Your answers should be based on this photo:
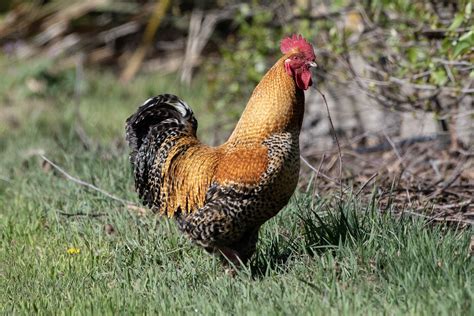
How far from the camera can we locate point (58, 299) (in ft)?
14.8

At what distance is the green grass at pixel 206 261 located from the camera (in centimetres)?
404

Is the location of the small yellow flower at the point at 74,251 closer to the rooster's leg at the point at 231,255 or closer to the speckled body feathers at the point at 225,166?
the speckled body feathers at the point at 225,166

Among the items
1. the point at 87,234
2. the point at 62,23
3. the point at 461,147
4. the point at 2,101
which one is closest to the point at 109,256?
the point at 87,234

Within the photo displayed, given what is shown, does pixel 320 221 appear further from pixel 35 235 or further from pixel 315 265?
pixel 35 235

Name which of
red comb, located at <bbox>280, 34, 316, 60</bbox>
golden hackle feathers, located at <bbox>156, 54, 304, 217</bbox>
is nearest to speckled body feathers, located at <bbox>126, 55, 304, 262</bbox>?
golden hackle feathers, located at <bbox>156, 54, 304, 217</bbox>

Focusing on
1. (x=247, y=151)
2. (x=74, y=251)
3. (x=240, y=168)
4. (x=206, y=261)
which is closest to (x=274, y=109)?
(x=247, y=151)

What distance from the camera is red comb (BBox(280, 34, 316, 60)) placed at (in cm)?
479

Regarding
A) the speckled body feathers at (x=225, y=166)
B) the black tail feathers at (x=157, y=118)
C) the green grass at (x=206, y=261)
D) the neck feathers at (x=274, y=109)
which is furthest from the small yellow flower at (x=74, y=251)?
the neck feathers at (x=274, y=109)

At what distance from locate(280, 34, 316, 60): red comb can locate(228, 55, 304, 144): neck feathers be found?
77 mm

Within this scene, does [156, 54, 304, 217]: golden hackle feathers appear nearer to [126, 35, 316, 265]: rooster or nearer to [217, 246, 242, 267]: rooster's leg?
[126, 35, 316, 265]: rooster

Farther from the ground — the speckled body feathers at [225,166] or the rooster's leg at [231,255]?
the speckled body feathers at [225,166]

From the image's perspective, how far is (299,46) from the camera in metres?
4.83

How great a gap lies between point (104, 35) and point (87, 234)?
836 centimetres

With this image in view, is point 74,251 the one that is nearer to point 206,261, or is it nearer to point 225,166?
point 206,261
